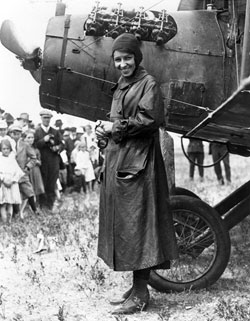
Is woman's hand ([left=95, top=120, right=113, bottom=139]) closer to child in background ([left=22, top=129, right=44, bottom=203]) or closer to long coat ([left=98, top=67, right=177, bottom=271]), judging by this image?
long coat ([left=98, top=67, right=177, bottom=271])

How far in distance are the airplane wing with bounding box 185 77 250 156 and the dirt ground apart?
1.31 m

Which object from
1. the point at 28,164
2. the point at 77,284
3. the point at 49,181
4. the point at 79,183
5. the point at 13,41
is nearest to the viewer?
the point at 77,284

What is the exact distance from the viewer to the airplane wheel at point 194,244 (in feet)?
16.0

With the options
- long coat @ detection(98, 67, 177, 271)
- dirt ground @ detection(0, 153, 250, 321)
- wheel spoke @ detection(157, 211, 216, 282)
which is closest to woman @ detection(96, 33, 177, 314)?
long coat @ detection(98, 67, 177, 271)

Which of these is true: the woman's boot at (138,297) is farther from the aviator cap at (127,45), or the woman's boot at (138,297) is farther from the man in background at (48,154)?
the man in background at (48,154)

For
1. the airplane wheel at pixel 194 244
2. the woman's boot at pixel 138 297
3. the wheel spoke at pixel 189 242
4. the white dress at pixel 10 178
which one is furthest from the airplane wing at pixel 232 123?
the white dress at pixel 10 178

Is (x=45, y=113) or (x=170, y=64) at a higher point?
(x=170, y=64)

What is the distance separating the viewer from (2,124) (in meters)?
9.09

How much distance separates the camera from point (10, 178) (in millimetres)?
8953

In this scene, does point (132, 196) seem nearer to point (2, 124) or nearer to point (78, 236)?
point (78, 236)

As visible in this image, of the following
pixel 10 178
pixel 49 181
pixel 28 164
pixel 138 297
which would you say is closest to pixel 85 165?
pixel 49 181

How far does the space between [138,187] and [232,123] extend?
36.2 inches

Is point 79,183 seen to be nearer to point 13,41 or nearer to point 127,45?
point 13,41

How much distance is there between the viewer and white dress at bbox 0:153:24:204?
878 cm
